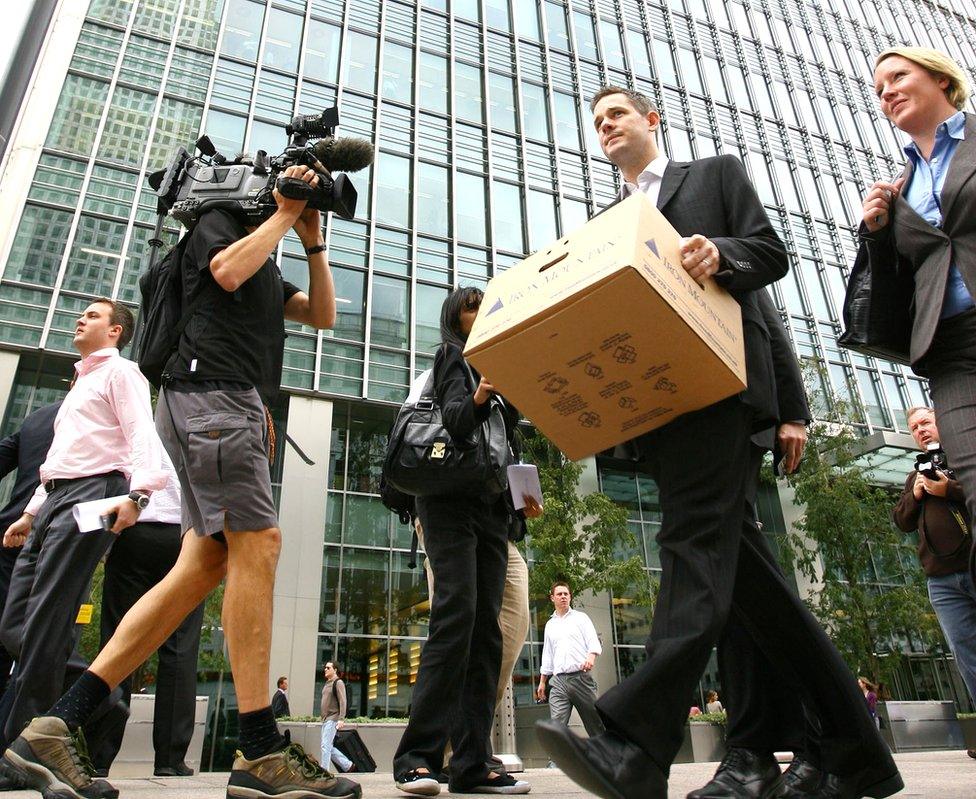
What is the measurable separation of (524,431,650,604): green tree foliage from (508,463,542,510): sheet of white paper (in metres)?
11.2

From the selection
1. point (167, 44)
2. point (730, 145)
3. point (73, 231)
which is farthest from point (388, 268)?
point (730, 145)

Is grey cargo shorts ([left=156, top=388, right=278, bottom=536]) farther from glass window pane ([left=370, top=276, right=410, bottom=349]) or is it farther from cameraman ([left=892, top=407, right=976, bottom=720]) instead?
glass window pane ([left=370, top=276, right=410, bottom=349])

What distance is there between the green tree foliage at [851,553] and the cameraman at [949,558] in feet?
44.3

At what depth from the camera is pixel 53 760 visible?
2244 mm

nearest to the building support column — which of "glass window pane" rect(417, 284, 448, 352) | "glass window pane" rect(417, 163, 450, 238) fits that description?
"glass window pane" rect(417, 284, 448, 352)

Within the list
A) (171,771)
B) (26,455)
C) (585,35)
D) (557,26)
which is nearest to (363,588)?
(171,771)

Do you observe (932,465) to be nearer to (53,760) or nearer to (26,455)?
(53,760)

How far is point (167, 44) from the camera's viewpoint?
790 inches

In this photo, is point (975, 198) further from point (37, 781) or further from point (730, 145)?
point (730, 145)

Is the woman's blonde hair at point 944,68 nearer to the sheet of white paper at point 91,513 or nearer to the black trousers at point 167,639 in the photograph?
the sheet of white paper at point 91,513

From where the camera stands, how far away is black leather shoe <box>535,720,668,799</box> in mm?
1675

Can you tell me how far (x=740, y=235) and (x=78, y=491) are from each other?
9.42 feet

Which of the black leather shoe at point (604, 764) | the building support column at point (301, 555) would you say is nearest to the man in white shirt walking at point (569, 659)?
the black leather shoe at point (604, 764)

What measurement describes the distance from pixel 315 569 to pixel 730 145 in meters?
20.3
